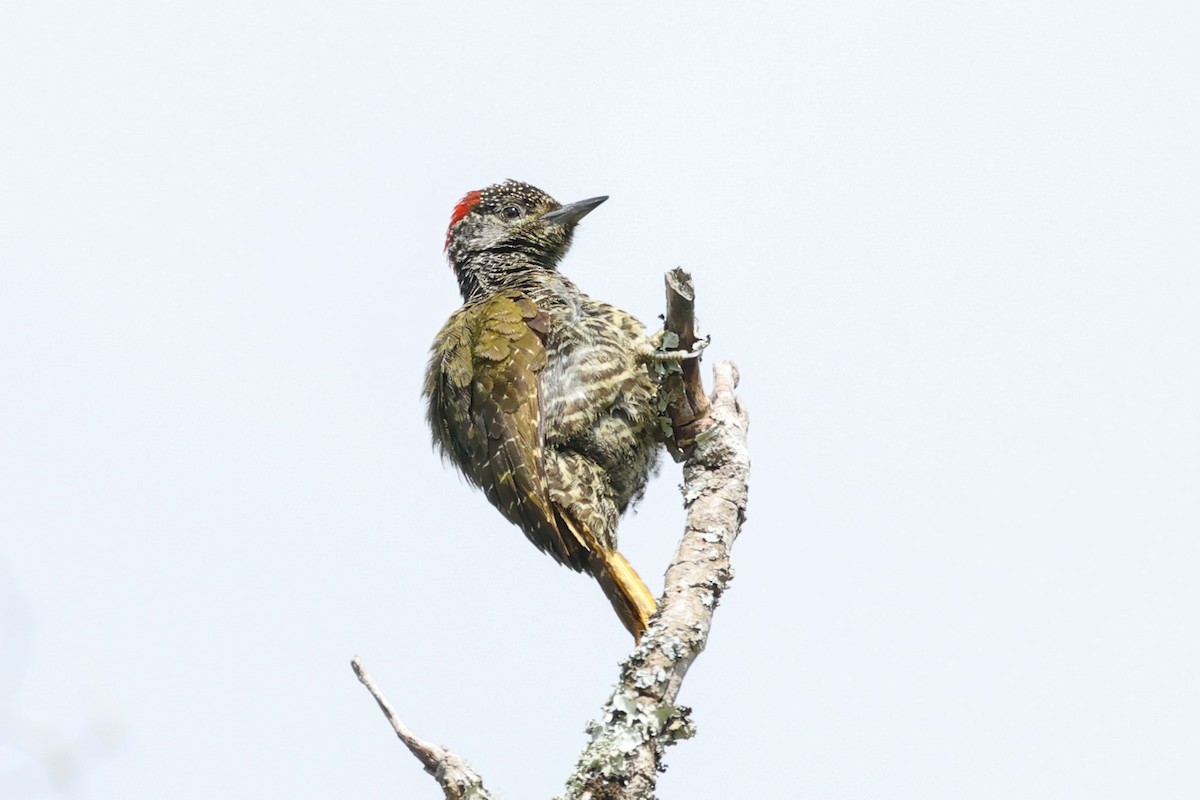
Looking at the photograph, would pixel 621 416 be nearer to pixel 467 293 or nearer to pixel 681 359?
pixel 681 359

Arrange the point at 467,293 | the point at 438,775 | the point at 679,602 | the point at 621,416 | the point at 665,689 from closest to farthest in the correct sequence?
the point at 438,775, the point at 665,689, the point at 679,602, the point at 621,416, the point at 467,293

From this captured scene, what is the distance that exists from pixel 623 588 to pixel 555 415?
926 millimetres

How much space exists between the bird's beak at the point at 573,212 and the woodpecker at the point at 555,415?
0.87 m

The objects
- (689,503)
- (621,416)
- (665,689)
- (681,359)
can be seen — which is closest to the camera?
(665,689)

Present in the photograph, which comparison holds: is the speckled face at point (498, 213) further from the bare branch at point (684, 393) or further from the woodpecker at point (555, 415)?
the bare branch at point (684, 393)

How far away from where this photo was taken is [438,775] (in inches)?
123

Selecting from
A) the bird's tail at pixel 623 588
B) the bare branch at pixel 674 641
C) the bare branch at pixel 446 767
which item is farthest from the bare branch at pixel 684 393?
the bare branch at pixel 446 767

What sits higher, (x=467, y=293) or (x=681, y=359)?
(x=467, y=293)

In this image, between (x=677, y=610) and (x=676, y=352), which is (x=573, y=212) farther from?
(x=677, y=610)

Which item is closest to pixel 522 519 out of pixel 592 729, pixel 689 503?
pixel 689 503

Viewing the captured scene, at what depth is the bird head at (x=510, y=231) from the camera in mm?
6629

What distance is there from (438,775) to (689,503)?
135 cm

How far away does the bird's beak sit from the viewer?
6.69 m

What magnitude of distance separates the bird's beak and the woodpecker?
87cm
